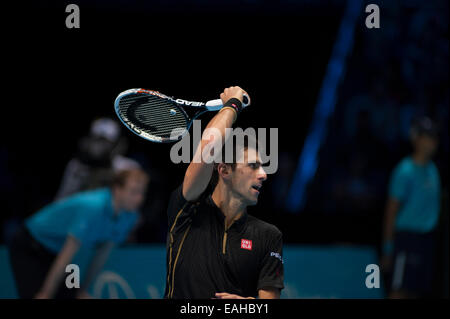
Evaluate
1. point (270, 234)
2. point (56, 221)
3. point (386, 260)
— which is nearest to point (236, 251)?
point (270, 234)

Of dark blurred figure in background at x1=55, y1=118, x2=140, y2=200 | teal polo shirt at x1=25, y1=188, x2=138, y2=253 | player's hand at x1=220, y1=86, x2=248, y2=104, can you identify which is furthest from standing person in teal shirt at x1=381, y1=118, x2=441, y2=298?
player's hand at x1=220, y1=86, x2=248, y2=104

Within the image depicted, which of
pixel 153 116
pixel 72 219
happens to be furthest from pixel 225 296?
pixel 72 219

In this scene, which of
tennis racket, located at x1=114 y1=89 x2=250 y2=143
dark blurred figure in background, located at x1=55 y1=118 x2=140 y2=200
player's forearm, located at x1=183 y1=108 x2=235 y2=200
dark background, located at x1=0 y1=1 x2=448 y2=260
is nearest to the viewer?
player's forearm, located at x1=183 y1=108 x2=235 y2=200

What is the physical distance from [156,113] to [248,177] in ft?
2.14

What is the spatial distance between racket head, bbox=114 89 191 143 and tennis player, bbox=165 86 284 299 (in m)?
0.32

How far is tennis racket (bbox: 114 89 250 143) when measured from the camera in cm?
332

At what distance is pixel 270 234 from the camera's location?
317 centimetres

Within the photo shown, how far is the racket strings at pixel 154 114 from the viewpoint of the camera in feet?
11.0

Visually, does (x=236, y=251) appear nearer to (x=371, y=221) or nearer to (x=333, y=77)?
(x=371, y=221)

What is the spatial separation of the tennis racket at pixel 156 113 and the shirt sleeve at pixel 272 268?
0.75 metres

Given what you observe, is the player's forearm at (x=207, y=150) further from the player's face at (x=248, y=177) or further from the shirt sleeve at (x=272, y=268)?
the shirt sleeve at (x=272, y=268)

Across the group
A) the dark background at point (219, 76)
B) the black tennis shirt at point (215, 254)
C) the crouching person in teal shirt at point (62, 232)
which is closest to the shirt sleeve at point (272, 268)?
the black tennis shirt at point (215, 254)

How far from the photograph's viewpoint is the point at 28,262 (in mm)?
4672

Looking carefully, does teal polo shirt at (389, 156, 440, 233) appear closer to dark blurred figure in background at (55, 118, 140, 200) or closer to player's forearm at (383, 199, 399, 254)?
player's forearm at (383, 199, 399, 254)
